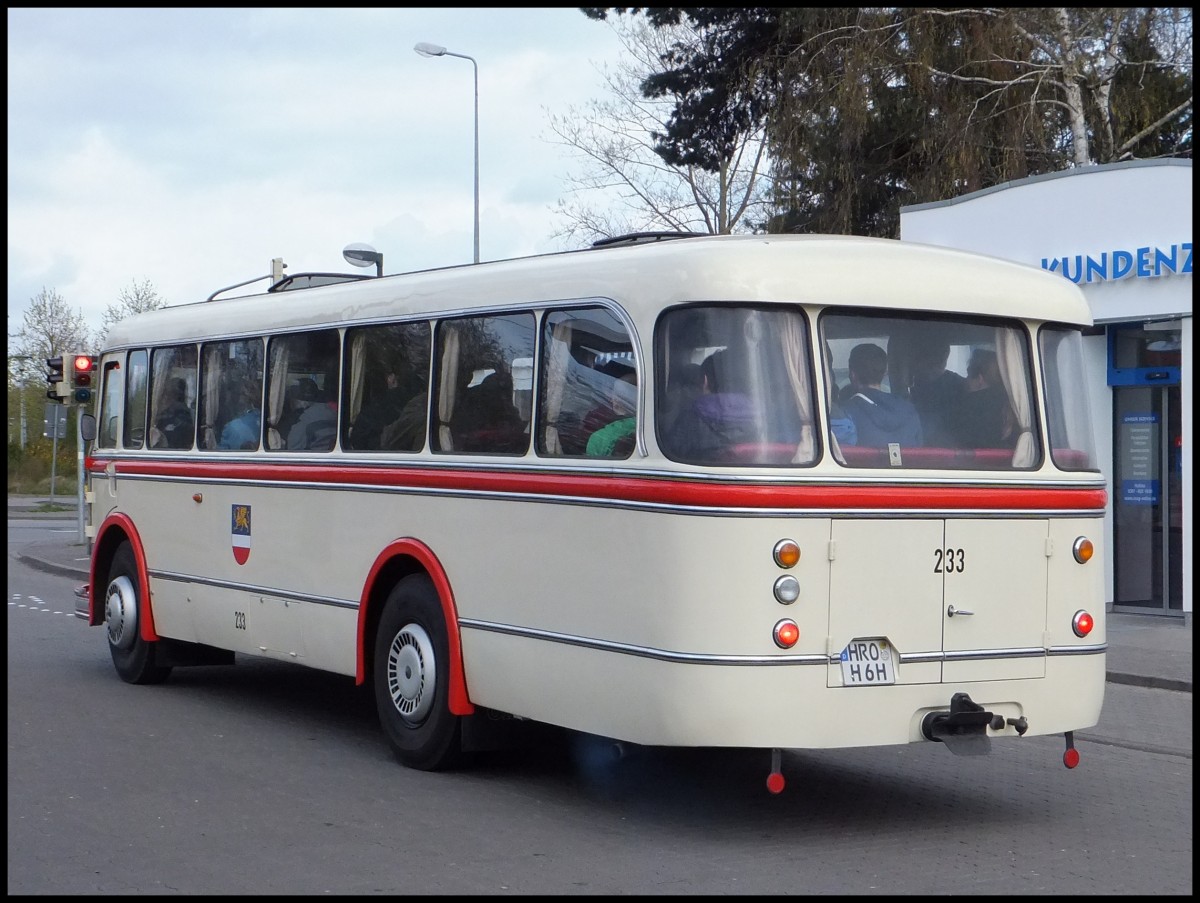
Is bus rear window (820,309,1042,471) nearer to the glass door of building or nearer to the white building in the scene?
the white building

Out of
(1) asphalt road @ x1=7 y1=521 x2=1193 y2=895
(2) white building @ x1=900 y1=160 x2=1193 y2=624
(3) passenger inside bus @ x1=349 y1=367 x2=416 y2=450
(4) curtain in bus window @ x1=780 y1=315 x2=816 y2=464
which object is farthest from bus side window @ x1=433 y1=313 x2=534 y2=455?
(2) white building @ x1=900 y1=160 x2=1193 y2=624

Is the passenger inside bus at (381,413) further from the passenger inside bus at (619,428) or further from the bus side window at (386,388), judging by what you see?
the passenger inside bus at (619,428)

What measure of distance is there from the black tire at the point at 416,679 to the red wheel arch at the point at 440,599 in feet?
0.29

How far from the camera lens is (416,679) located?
9211 millimetres

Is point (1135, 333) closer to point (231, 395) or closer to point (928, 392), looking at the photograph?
point (231, 395)

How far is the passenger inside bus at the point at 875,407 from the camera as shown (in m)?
7.79

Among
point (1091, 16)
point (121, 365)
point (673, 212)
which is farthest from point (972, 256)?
point (673, 212)

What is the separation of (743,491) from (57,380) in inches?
901

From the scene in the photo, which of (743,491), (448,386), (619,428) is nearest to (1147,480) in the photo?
(448,386)

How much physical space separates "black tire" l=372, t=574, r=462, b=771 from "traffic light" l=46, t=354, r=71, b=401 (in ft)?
58.0

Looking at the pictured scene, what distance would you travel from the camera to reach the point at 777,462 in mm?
7527

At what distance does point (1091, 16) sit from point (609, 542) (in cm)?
2298

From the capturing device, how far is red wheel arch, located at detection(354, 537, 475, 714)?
884 cm

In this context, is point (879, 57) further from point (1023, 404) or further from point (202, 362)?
point (1023, 404)
